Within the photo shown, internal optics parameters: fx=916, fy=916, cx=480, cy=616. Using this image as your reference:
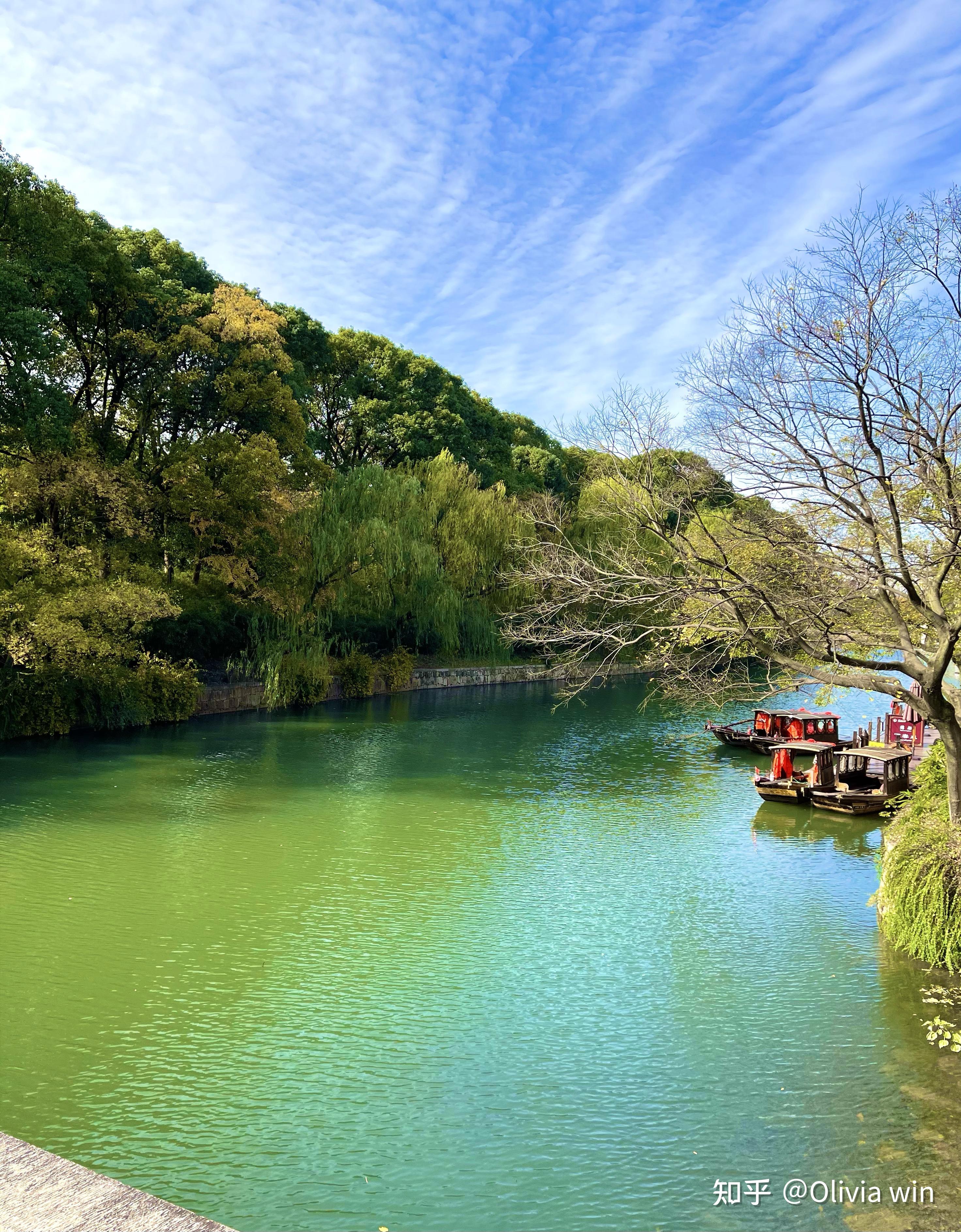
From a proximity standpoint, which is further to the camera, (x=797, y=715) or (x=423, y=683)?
(x=423, y=683)

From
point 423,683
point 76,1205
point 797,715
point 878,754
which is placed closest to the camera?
point 76,1205

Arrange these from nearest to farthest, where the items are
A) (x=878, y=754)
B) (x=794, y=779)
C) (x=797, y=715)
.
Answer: (x=878, y=754), (x=794, y=779), (x=797, y=715)

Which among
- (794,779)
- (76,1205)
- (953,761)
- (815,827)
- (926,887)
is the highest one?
(953,761)

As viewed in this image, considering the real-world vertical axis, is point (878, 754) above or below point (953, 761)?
below

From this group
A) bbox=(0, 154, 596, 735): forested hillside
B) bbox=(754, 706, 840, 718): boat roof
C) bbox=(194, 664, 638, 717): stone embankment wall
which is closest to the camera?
bbox=(0, 154, 596, 735): forested hillside

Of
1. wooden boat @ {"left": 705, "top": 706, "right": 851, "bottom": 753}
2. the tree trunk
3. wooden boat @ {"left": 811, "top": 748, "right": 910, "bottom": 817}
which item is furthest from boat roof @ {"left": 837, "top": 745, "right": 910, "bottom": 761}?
the tree trunk

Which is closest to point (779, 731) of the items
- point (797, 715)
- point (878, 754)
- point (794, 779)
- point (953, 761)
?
point (797, 715)

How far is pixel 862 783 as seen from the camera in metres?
16.2

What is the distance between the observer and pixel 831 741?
20.7m

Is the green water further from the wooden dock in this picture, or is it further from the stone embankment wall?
the stone embankment wall

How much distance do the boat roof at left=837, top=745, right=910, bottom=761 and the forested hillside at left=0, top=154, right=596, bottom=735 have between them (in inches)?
551

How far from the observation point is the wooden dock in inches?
135

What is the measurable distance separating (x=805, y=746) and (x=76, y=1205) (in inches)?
620

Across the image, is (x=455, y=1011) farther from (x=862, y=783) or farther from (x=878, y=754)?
(x=862, y=783)
